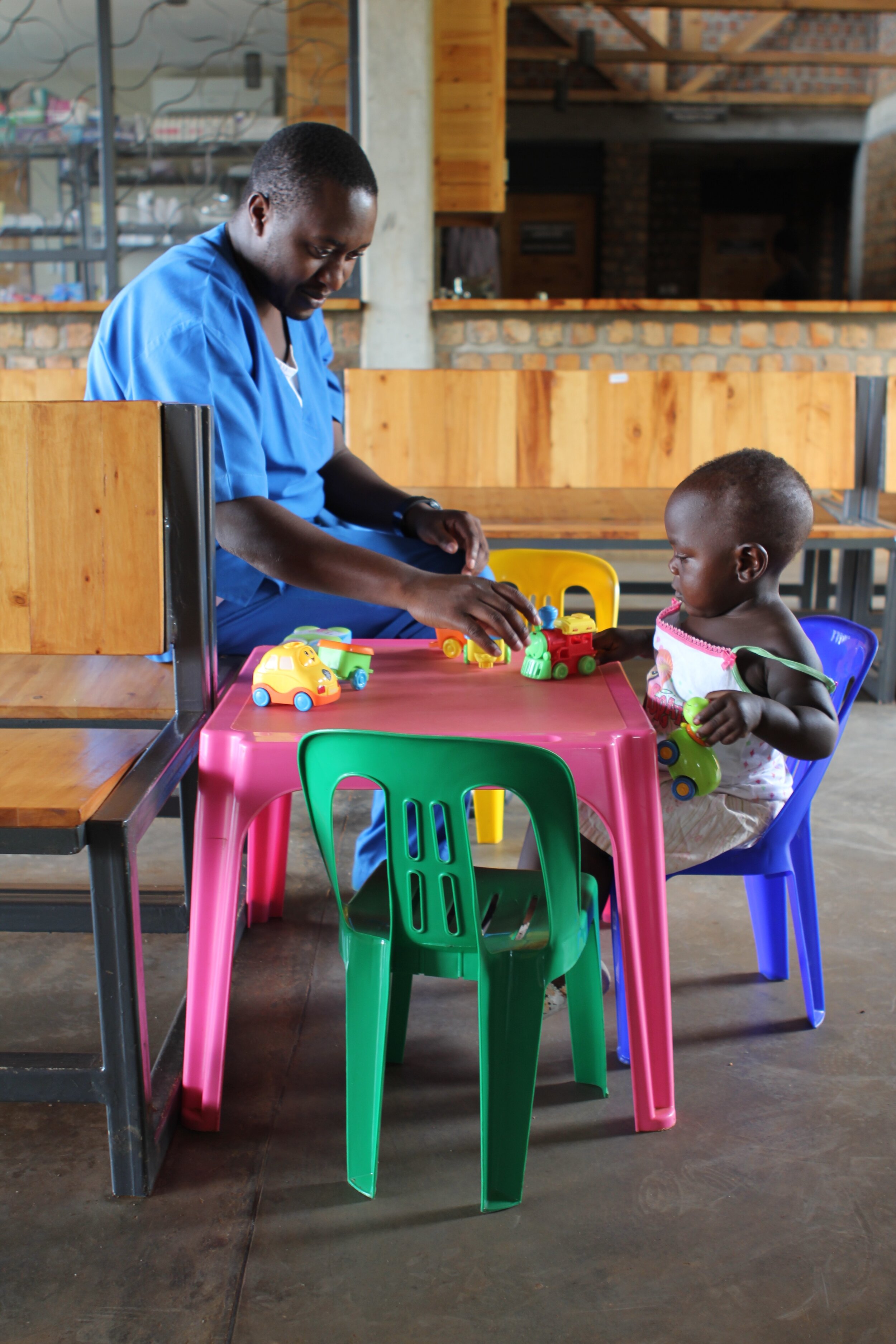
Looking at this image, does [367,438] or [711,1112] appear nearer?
[711,1112]

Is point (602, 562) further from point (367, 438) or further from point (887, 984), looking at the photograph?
point (367, 438)

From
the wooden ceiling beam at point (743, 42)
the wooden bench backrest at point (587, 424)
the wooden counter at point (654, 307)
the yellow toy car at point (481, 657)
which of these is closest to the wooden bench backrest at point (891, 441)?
the wooden bench backrest at point (587, 424)

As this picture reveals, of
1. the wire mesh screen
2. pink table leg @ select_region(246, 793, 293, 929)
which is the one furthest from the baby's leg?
the wire mesh screen

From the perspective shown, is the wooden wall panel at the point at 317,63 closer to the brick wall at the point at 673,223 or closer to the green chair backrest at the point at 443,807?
the green chair backrest at the point at 443,807

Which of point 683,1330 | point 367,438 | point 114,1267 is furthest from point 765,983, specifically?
point 367,438

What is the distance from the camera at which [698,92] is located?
1223cm

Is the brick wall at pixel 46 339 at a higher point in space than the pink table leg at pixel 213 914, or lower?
higher

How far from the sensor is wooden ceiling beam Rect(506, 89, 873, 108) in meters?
12.2

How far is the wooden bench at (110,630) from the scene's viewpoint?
143 cm

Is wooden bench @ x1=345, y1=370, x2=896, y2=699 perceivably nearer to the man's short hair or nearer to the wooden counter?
the wooden counter

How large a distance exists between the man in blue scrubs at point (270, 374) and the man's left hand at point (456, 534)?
4 cm

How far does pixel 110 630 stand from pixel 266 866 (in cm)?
69

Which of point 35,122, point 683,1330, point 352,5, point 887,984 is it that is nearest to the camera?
point 683,1330

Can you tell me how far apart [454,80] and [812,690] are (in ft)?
18.5
